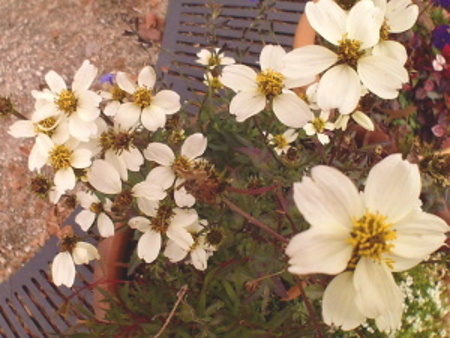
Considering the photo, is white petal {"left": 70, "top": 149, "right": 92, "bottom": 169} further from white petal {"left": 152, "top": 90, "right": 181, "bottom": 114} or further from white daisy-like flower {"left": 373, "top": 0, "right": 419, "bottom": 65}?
A: white daisy-like flower {"left": 373, "top": 0, "right": 419, "bottom": 65}

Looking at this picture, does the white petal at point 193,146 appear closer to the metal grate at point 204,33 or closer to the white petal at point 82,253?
the white petal at point 82,253

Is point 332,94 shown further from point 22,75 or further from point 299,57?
point 22,75

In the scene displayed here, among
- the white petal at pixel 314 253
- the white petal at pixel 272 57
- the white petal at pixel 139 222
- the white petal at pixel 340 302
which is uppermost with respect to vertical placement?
the white petal at pixel 272 57

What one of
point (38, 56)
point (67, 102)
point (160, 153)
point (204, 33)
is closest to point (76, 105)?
point (67, 102)

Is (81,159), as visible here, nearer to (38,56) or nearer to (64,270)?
(64,270)

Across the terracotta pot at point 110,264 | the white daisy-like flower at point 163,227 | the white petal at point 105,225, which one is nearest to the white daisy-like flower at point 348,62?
the white daisy-like flower at point 163,227

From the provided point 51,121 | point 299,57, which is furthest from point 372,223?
point 51,121

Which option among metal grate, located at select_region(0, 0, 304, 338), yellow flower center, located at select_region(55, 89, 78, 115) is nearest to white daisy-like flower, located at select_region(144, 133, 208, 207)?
yellow flower center, located at select_region(55, 89, 78, 115)
